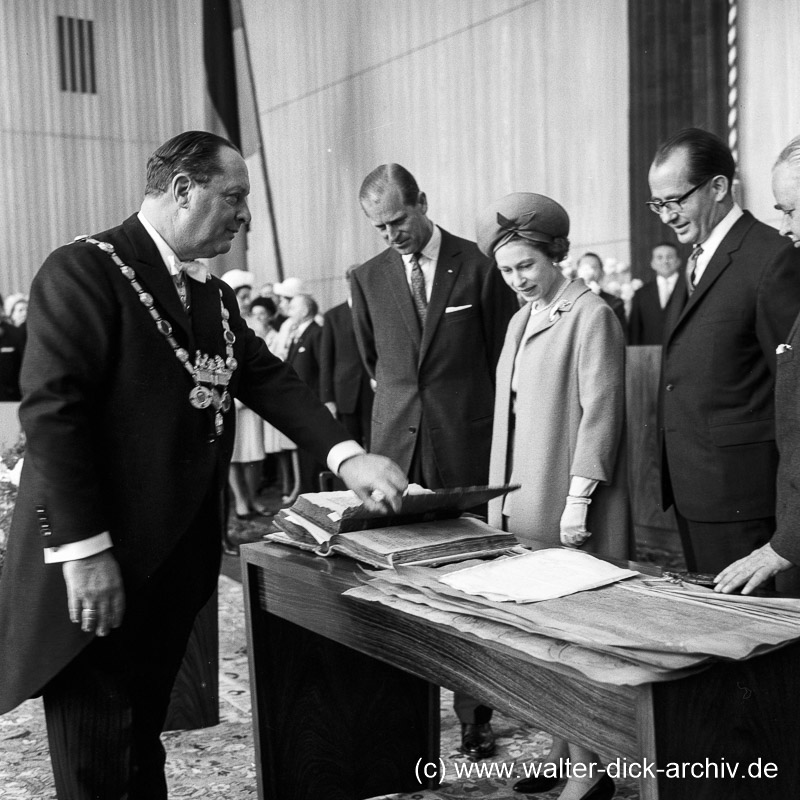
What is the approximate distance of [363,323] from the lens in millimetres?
3613

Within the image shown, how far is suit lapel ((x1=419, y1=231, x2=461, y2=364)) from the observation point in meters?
3.33

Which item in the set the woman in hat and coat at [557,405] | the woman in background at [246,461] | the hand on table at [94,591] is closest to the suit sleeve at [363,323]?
the woman in hat and coat at [557,405]

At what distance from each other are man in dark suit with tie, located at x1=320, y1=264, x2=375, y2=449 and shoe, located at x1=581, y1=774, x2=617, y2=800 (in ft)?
14.1

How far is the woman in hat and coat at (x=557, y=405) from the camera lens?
2.42 meters

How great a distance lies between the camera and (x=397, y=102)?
1148 cm

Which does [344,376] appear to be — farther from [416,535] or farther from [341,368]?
[416,535]

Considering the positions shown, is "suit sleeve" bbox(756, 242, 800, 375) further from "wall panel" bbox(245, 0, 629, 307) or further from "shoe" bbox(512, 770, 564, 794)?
"wall panel" bbox(245, 0, 629, 307)

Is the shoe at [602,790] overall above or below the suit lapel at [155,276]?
below

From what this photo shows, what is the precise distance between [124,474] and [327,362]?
4.89m

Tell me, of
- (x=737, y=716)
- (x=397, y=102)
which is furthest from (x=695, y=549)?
(x=397, y=102)

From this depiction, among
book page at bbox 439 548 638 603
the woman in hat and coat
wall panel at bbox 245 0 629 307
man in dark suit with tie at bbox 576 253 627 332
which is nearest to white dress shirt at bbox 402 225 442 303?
the woman in hat and coat

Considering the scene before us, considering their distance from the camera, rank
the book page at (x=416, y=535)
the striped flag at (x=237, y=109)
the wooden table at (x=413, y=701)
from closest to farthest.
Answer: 1. the wooden table at (x=413, y=701)
2. the book page at (x=416, y=535)
3. the striped flag at (x=237, y=109)

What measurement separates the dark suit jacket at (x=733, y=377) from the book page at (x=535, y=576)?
0.81m

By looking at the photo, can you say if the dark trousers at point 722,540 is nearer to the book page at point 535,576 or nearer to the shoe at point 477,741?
the shoe at point 477,741
